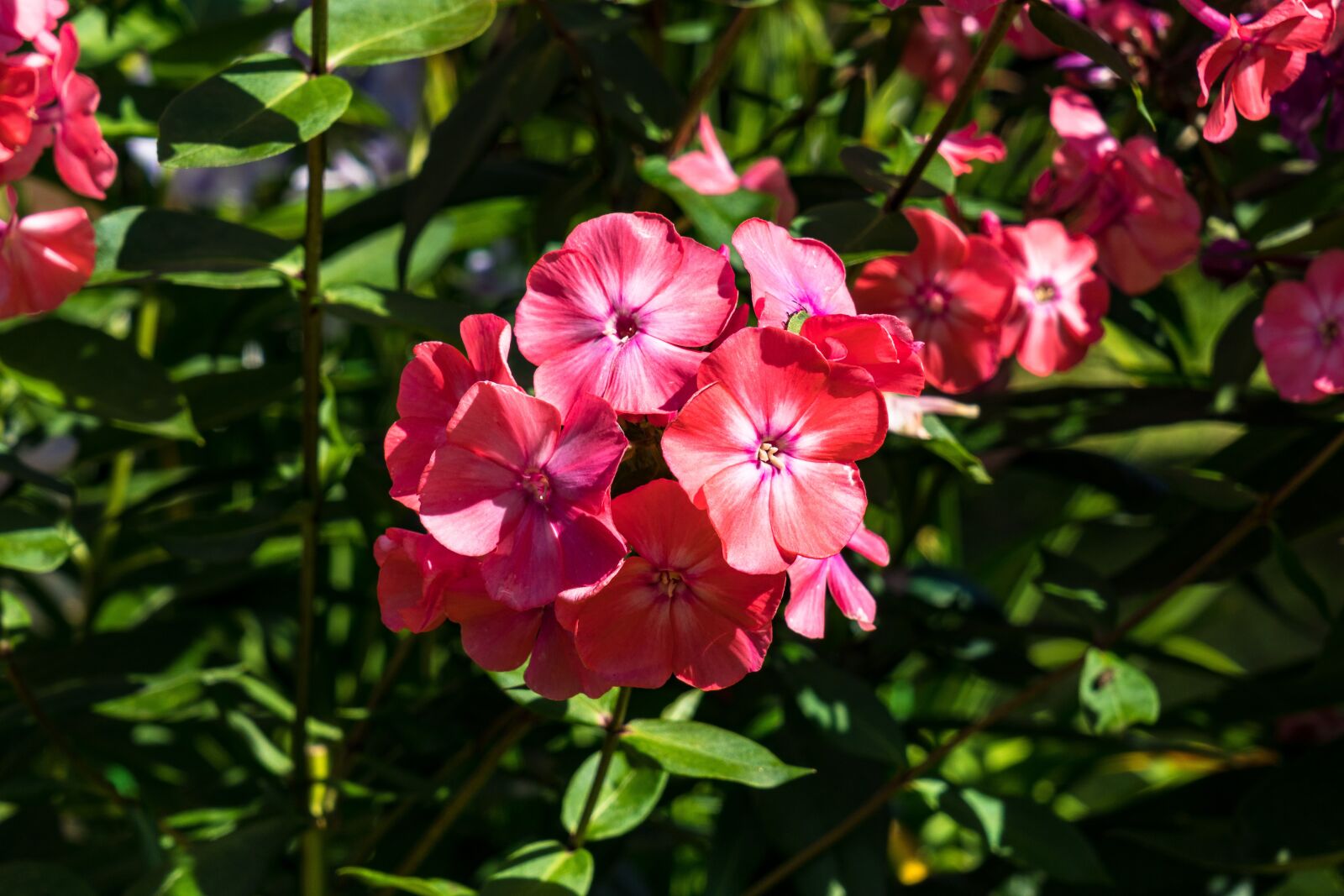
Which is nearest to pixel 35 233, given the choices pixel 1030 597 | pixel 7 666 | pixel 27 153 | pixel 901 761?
pixel 27 153

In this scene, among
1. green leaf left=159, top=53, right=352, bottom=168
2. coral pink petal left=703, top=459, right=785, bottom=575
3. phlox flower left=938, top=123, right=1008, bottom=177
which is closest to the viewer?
coral pink petal left=703, top=459, right=785, bottom=575

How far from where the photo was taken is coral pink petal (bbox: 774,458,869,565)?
0.32 meters

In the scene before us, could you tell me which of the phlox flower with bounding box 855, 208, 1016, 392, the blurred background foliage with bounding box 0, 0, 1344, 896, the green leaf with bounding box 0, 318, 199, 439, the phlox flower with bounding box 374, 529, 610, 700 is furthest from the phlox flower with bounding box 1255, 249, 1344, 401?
the green leaf with bounding box 0, 318, 199, 439

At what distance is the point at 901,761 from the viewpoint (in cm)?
54

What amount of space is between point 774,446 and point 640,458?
0.04 metres

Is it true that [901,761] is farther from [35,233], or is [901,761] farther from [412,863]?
[35,233]

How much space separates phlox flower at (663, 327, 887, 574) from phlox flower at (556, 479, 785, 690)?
13mm

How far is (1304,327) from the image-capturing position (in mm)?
524

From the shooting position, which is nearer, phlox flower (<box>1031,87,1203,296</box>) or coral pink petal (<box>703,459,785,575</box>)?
coral pink petal (<box>703,459,785,575</box>)

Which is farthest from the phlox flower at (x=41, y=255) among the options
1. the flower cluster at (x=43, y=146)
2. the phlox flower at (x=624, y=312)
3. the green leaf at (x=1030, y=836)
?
the green leaf at (x=1030, y=836)

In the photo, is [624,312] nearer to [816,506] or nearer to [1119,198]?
[816,506]

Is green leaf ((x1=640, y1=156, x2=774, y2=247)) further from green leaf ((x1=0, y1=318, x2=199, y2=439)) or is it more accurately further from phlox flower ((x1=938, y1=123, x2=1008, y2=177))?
green leaf ((x1=0, y1=318, x2=199, y2=439))

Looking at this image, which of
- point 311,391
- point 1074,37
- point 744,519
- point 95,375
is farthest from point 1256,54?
point 95,375

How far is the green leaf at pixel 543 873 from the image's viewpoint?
1.43 ft
